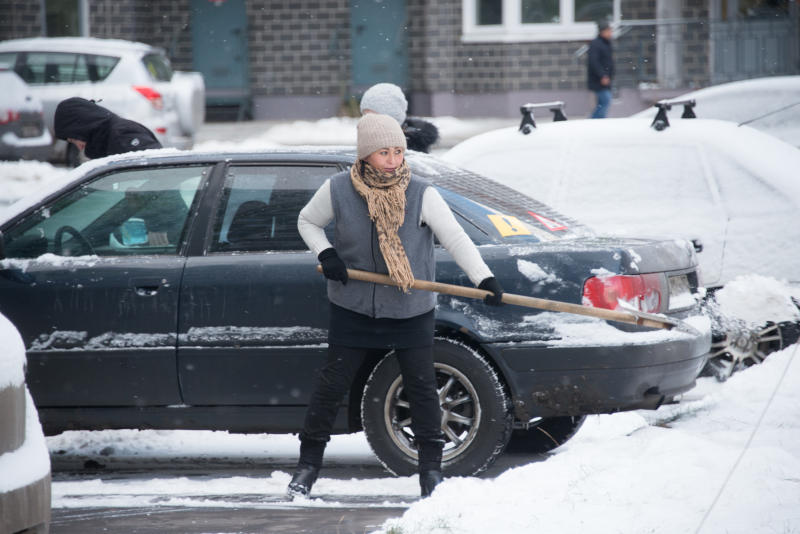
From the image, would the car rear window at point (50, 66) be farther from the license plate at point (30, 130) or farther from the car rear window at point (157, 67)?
the license plate at point (30, 130)

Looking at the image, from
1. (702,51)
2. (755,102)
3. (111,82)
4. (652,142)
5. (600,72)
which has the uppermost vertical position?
(702,51)

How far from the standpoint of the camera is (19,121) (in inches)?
614

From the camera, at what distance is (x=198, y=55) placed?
2520cm

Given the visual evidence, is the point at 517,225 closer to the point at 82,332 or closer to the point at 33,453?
the point at 82,332

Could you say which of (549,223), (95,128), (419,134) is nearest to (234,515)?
(549,223)

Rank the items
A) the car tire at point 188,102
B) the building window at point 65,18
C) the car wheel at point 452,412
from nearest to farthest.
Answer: the car wheel at point 452,412 → the car tire at point 188,102 → the building window at point 65,18

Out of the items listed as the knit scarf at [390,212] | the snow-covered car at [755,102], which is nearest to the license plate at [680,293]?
the knit scarf at [390,212]

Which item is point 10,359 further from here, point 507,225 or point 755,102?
point 755,102

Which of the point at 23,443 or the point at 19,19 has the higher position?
the point at 19,19

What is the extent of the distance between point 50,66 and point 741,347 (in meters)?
12.7

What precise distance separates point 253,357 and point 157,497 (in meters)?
0.74

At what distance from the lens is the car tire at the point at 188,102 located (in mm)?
16609

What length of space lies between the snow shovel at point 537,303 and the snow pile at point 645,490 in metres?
0.58

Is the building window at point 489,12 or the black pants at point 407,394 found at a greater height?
the building window at point 489,12
